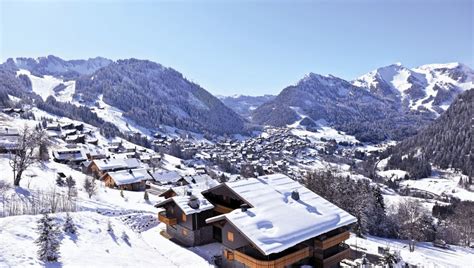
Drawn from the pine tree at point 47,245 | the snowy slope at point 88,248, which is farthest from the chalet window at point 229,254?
the pine tree at point 47,245

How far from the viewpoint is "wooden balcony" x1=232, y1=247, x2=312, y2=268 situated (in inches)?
854

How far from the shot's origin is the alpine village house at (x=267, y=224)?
22.2 m

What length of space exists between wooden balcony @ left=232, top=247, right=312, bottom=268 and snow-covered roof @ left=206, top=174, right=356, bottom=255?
1.24 m

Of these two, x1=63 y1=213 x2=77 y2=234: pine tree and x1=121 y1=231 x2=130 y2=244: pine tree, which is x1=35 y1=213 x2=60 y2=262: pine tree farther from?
x1=121 y1=231 x2=130 y2=244: pine tree

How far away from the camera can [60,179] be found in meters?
44.6

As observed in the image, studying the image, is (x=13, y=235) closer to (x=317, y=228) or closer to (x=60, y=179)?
(x=317, y=228)

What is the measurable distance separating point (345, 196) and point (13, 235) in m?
43.9

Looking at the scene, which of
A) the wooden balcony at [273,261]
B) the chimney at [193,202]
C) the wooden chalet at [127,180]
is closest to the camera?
the wooden balcony at [273,261]

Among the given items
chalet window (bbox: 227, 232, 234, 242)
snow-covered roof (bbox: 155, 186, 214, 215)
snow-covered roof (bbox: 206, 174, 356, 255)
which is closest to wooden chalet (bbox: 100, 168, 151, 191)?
snow-covered roof (bbox: 155, 186, 214, 215)

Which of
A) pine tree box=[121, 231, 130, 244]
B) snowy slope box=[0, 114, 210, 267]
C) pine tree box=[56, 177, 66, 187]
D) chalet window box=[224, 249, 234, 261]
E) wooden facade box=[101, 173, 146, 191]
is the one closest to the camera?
snowy slope box=[0, 114, 210, 267]

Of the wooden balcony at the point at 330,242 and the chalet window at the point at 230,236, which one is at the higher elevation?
the chalet window at the point at 230,236

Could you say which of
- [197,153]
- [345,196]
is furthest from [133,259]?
[197,153]

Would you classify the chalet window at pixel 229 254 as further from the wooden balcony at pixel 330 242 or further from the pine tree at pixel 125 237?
the pine tree at pixel 125 237

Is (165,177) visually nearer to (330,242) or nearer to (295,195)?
(295,195)
